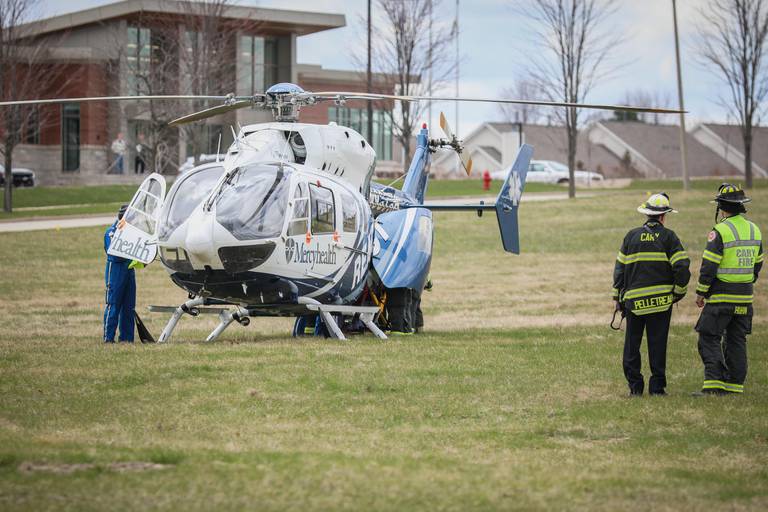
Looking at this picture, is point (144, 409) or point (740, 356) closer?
point (144, 409)

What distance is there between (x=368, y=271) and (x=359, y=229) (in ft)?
2.76

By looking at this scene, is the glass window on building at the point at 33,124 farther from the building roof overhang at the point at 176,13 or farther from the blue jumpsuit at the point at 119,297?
the blue jumpsuit at the point at 119,297

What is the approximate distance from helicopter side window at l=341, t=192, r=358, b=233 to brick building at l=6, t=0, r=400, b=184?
102ft

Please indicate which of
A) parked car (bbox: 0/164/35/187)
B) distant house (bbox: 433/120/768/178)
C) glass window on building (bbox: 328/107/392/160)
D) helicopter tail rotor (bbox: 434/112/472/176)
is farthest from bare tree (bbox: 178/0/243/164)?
distant house (bbox: 433/120/768/178)

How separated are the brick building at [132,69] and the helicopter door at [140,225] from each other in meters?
31.6

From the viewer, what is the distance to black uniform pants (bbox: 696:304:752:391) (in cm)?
1129

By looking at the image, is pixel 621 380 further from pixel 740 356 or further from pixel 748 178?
pixel 748 178

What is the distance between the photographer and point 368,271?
53.6 ft

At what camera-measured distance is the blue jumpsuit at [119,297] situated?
15.5 meters

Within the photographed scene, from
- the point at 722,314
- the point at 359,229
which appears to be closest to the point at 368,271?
the point at 359,229

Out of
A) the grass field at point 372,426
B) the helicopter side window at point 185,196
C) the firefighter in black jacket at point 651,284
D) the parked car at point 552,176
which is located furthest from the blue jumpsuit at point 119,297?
the parked car at point 552,176

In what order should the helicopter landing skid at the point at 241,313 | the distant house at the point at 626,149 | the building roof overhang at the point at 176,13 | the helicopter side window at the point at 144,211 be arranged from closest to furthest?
the helicopter side window at the point at 144,211, the helicopter landing skid at the point at 241,313, the building roof overhang at the point at 176,13, the distant house at the point at 626,149

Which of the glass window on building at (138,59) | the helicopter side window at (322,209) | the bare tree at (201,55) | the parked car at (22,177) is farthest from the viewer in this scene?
the parked car at (22,177)

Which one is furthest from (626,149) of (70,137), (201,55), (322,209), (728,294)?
(728,294)
